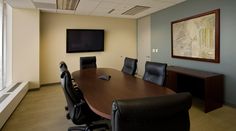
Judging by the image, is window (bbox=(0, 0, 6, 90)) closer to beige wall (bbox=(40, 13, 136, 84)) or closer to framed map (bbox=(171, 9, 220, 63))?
beige wall (bbox=(40, 13, 136, 84))

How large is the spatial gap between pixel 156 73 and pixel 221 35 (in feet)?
6.07

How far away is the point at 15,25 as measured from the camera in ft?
15.1

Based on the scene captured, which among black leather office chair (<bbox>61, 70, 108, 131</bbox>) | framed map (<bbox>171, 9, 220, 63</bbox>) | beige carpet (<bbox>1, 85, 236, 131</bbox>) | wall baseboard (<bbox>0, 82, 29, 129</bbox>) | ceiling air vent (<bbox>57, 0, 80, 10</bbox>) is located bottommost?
beige carpet (<bbox>1, 85, 236, 131</bbox>)

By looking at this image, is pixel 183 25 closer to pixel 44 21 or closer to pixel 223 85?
pixel 223 85

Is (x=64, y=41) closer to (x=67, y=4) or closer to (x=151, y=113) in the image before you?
(x=67, y=4)

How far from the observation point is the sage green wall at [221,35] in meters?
3.26

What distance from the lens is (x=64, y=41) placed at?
5629mm

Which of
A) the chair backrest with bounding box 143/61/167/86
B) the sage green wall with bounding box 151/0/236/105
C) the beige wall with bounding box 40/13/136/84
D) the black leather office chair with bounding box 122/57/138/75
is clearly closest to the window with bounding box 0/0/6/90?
the beige wall with bounding box 40/13/136/84

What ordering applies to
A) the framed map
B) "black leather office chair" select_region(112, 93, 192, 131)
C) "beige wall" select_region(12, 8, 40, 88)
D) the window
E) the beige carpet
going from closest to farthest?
"black leather office chair" select_region(112, 93, 192, 131)
the beige carpet
the framed map
the window
"beige wall" select_region(12, 8, 40, 88)

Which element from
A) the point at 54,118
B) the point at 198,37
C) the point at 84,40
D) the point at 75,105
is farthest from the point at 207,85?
the point at 84,40

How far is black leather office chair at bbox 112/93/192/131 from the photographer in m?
0.94

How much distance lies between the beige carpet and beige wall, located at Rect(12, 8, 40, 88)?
109cm

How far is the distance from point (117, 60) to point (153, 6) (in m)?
2.60

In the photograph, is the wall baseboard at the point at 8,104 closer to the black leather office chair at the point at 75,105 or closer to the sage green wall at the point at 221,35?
the black leather office chair at the point at 75,105
